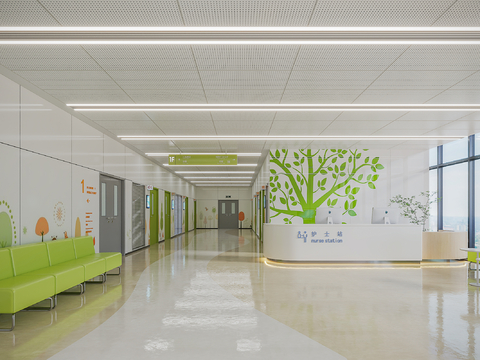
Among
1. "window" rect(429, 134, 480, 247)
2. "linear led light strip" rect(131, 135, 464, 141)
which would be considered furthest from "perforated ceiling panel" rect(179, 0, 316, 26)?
"window" rect(429, 134, 480, 247)

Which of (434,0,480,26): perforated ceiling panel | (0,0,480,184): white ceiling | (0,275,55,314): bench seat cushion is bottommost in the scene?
(0,275,55,314): bench seat cushion

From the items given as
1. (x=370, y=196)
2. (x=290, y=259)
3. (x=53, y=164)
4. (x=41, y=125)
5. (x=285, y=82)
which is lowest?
(x=290, y=259)

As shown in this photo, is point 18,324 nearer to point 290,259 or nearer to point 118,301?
point 118,301

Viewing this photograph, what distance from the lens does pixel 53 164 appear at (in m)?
6.75

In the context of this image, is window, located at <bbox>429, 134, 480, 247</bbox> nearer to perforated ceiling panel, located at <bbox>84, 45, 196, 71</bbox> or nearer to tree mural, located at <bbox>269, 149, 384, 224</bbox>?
tree mural, located at <bbox>269, 149, 384, 224</bbox>

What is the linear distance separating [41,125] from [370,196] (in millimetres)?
9237

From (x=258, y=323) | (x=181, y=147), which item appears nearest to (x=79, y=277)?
(x=258, y=323)

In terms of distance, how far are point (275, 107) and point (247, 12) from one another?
3323 millimetres

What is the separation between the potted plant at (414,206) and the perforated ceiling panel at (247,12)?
9108 millimetres

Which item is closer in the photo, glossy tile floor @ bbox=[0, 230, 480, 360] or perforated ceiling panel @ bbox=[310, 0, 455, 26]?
perforated ceiling panel @ bbox=[310, 0, 455, 26]

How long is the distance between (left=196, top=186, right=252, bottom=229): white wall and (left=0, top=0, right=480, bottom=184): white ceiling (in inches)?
769

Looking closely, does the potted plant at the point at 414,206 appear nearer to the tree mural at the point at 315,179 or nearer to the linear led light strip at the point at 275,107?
the tree mural at the point at 315,179

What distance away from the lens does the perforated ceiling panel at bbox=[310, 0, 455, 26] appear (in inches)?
140

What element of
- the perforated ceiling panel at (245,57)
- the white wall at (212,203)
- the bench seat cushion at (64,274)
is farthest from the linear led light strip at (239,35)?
the white wall at (212,203)
